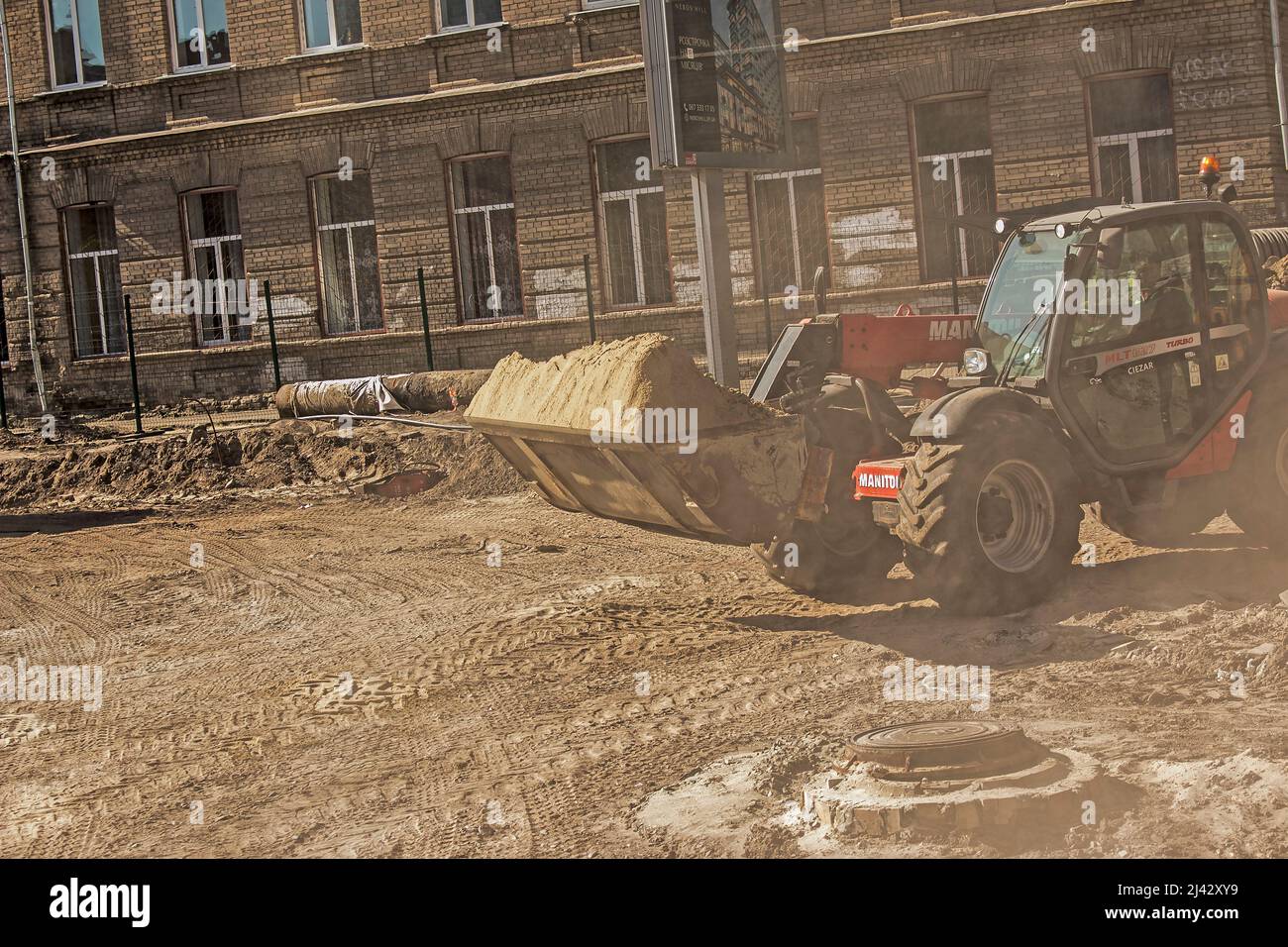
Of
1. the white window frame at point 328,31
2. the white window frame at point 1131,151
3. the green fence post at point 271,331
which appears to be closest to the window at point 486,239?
the white window frame at point 328,31

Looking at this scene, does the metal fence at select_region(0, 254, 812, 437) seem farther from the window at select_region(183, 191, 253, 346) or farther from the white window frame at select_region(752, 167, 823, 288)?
the white window frame at select_region(752, 167, 823, 288)

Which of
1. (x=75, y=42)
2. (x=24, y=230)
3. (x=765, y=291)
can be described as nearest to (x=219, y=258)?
(x=24, y=230)

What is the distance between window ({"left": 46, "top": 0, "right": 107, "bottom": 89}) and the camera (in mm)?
23406

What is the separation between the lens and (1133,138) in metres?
18.9

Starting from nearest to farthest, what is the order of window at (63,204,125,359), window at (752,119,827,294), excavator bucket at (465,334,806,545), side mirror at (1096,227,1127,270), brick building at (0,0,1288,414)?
excavator bucket at (465,334,806,545) → side mirror at (1096,227,1127,270) → brick building at (0,0,1288,414) → window at (752,119,827,294) → window at (63,204,125,359)

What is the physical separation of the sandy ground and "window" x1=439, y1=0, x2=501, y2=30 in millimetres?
12143

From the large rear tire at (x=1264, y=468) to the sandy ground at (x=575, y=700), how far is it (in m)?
0.31

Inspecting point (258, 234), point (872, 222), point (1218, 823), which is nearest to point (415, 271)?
point (258, 234)

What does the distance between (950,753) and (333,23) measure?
63.2ft

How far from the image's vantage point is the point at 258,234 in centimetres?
2273

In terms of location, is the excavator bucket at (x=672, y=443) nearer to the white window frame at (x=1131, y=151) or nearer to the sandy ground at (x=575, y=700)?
the sandy ground at (x=575, y=700)

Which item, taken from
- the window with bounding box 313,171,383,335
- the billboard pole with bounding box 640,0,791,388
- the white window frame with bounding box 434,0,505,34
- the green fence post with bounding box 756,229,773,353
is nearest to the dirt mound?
the billboard pole with bounding box 640,0,791,388

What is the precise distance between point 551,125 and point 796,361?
1285 centimetres

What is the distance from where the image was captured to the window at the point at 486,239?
21891 millimetres
